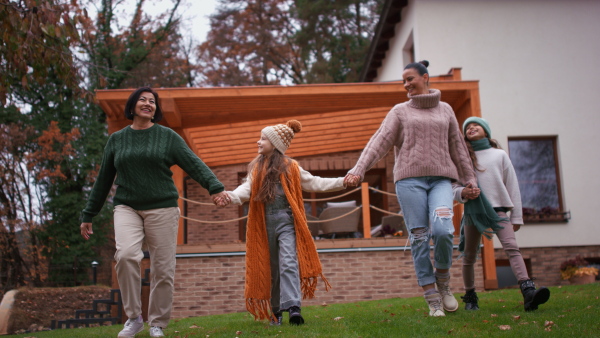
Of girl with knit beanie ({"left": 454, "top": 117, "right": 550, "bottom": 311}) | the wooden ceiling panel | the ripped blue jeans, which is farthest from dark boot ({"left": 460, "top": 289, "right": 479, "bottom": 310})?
the wooden ceiling panel

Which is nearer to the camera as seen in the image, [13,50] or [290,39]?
[13,50]

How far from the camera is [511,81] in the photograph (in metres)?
14.0

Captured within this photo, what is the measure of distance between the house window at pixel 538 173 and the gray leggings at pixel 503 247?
859 cm

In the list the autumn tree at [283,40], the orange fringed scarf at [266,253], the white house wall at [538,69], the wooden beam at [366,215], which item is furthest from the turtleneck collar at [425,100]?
the autumn tree at [283,40]

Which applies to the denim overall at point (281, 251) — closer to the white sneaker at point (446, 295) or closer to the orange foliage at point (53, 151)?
the white sneaker at point (446, 295)

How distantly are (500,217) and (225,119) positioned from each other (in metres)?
6.95

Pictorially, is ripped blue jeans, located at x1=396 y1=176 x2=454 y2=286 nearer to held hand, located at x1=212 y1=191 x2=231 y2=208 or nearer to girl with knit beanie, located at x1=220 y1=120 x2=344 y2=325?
girl with knit beanie, located at x1=220 y1=120 x2=344 y2=325

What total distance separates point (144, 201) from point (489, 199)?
2.98 meters

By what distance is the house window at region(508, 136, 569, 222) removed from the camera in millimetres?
13555

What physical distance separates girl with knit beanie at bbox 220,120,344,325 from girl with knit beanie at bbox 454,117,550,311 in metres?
1.32

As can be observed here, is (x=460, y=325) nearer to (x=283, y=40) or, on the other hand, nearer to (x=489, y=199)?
(x=489, y=199)

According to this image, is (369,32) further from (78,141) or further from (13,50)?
(13,50)

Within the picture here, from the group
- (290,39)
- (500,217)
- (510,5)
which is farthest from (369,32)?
(500,217)

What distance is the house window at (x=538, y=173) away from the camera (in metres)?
13.6
